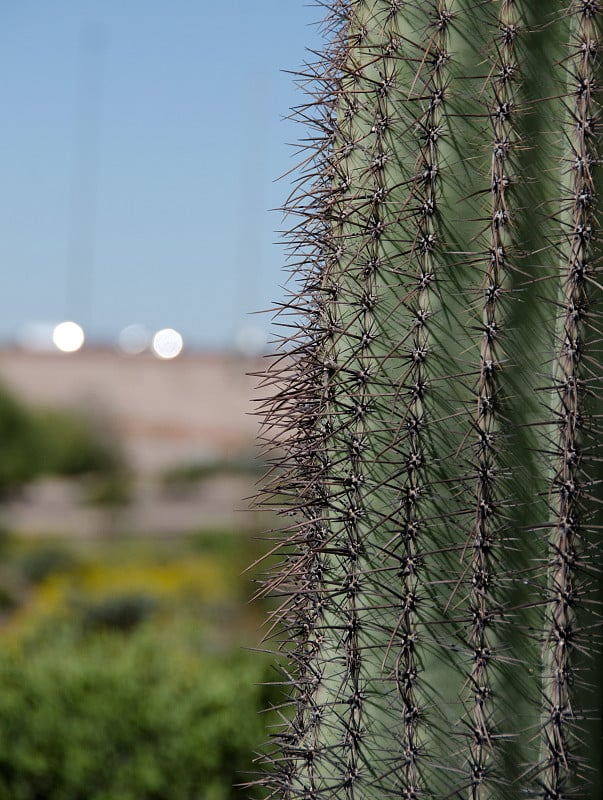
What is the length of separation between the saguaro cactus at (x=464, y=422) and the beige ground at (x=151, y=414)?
13652 millimetres

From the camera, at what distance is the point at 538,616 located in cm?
145

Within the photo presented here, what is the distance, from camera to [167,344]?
17.5 metres

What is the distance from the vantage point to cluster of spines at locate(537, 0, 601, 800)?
1417 mm

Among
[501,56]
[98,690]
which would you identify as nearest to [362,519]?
Answer: [501,56]

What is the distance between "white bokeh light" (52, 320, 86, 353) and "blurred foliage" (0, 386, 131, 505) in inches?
49.6

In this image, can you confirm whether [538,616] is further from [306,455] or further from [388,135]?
[388,135]

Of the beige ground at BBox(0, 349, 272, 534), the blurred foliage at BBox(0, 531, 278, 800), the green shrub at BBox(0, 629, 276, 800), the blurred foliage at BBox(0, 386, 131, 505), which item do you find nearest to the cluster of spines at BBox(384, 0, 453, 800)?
the blurred foliage at BBox(0, 531, 278, 800)

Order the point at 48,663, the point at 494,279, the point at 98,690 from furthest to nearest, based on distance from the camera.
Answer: the point at 48,663
the point at 98,690
the point at 494,279

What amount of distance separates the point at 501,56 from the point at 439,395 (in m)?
0.49

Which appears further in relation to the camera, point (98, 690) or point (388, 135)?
point (98, 690)

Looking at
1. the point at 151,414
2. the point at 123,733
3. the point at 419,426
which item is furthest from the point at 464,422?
the point at 151,414

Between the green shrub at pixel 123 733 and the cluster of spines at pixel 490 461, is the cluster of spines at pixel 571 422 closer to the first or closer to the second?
the cluster of spines at pixel 490 461

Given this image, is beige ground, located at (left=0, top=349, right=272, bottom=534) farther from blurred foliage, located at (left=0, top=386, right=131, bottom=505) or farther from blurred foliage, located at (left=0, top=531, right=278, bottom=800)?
blurred foliage, located at (left=0, top=531, right=278, bottom=800)

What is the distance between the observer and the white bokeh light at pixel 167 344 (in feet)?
55.2
